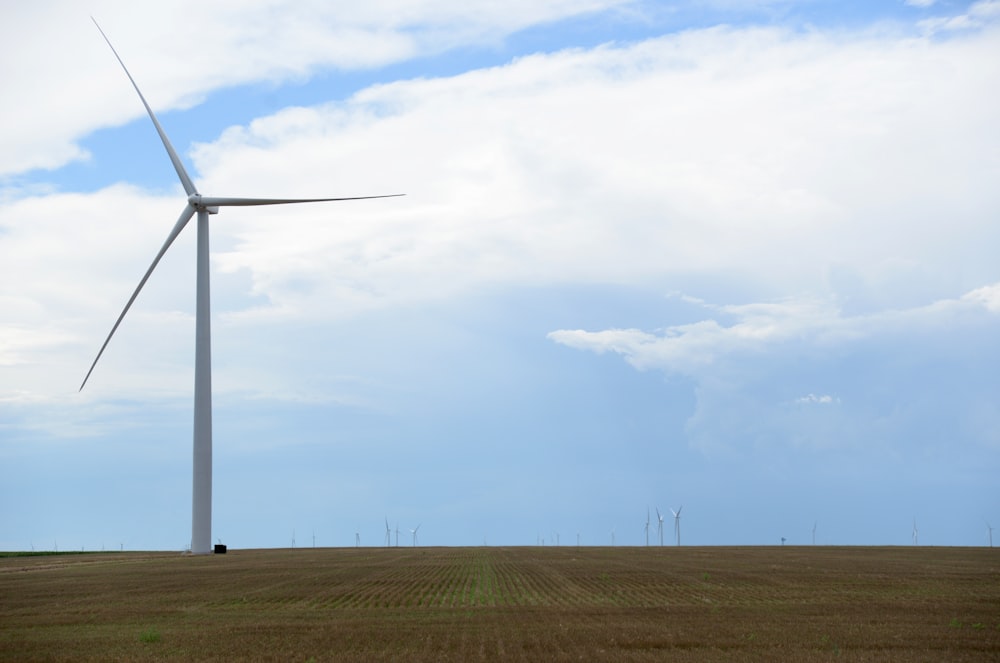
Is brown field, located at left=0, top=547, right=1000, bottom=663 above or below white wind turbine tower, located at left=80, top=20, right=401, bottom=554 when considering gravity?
below

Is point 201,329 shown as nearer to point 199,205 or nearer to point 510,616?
point 199,205

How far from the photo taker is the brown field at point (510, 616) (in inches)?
1305

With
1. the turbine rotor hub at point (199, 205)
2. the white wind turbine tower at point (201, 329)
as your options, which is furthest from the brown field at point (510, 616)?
the turbine rotor hub at point (199, 205)

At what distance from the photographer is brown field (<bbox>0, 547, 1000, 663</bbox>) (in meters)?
33.2

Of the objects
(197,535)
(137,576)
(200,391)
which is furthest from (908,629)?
(197,535)

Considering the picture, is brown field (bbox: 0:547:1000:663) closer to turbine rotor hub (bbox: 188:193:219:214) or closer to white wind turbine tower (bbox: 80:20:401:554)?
white wind turbine tower (bbox: 80:20:401:554)

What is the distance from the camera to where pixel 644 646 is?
111 ft

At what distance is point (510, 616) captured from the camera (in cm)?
4353

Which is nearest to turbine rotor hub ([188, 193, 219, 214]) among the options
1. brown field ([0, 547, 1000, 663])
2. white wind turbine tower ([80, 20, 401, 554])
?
white wind turbine tower ([80, 20, 401, 554])

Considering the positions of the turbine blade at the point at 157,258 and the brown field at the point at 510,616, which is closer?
the brown field at the point at 510,616

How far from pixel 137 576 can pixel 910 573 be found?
187 feet

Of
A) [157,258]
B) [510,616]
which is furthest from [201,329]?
[510,616]

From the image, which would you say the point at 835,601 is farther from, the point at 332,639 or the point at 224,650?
the point at 224,650

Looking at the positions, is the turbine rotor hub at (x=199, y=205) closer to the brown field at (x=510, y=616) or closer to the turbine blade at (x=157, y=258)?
the turbine blade at (x=157, y=258)
